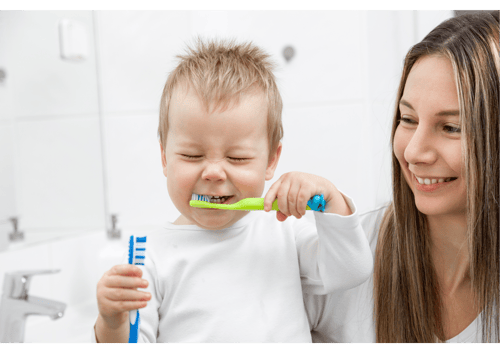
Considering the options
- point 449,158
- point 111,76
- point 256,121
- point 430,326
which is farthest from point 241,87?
point 111,76

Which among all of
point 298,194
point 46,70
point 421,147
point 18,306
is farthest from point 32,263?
point 421,147

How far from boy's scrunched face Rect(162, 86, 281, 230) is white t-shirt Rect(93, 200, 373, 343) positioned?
0.22 ft

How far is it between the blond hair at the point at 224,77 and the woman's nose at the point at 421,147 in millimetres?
161

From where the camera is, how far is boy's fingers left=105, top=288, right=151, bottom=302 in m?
0.41

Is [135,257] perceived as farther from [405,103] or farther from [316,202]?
[405,103]

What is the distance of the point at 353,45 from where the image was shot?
0.86 meters

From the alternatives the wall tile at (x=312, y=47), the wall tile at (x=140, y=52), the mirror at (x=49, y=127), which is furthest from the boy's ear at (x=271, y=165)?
the mirror at (x=49, y=127)

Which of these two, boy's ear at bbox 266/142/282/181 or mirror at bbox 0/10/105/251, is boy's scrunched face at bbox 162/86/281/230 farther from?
mirror at bbox 0/10/105/251

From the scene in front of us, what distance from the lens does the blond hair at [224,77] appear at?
50cm

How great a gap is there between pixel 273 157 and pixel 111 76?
0.68 metres

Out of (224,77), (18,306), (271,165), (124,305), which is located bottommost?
(18,306)

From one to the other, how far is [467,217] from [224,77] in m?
0.35

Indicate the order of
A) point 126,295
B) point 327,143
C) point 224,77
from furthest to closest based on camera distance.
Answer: point 327,143, point 224,77, point 126,295

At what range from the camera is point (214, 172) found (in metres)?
0.48
